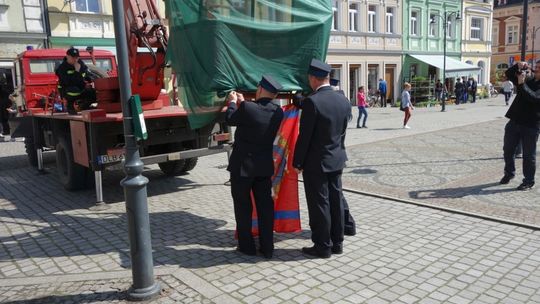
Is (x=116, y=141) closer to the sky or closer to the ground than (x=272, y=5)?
closer to the ground

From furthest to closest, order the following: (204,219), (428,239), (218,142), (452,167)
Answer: (452,167) < (218,142) < (204,219) < (428,239)

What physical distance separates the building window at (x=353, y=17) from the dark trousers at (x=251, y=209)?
24.0 metres

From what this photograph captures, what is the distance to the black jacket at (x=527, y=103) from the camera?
21.5 ft

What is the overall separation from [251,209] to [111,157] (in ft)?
9.22

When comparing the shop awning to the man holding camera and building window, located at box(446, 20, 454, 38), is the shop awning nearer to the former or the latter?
building window, located at box(446, 20, 454, 38)

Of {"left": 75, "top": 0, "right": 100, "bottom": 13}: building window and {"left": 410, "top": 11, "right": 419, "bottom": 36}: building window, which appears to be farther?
{"left": 410, "top": 11, "right": 419, "bottom": 36}: building window

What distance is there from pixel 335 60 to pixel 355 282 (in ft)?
76.4

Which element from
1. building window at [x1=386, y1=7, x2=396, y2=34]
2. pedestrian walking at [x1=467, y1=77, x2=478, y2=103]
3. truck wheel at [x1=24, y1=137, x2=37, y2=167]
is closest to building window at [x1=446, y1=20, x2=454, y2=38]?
pedestrian walking at [x1=467, y1=77, x2=478, y2=103]

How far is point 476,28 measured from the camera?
3628 centimetres

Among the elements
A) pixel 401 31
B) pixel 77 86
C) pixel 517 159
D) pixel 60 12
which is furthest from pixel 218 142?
pixel 401 31

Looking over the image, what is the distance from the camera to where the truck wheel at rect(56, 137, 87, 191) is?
747 centimetres

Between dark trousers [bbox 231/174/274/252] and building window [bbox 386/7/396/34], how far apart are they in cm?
2679

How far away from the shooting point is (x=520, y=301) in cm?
357

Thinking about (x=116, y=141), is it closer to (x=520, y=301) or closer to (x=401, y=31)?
(x=520, y=301)
